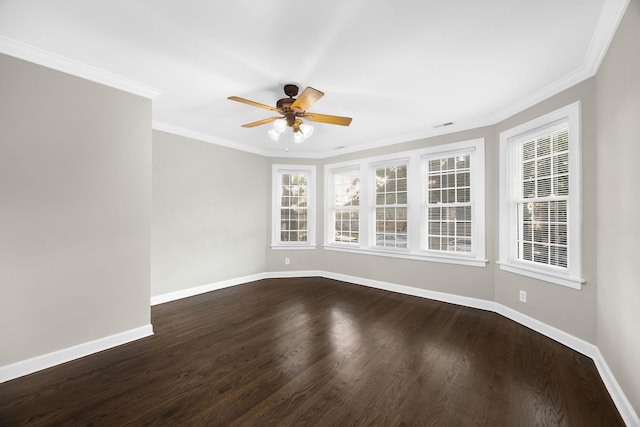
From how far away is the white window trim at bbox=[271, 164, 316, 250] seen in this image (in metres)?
5.45

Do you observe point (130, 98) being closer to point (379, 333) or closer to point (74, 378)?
point (74, 378)

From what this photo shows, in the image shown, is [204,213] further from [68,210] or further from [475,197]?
[475,197]

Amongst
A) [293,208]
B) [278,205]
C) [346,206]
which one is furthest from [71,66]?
[346,206]

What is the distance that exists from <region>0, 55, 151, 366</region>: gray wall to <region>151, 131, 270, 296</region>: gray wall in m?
1.11

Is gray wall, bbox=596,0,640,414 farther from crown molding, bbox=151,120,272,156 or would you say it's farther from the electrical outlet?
crown molding, bbox=151,120,272,156

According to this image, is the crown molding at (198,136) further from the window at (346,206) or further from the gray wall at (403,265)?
Result: the window at (346,206)

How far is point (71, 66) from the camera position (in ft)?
7.77

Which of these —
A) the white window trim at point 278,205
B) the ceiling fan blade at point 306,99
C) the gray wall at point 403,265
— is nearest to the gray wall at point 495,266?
the gray wall at point 403,265

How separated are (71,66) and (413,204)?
14.6ft

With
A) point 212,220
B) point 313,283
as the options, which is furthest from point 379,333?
point 212,220

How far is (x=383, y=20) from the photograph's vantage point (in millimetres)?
1830

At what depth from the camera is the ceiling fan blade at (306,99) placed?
7.33 ft

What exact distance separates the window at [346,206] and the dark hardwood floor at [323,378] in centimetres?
218

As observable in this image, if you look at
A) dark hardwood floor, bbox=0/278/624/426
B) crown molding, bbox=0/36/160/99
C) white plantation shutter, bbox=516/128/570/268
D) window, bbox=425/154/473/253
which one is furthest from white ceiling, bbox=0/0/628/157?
dark hardwood floor, bbox=0/278/624/426
